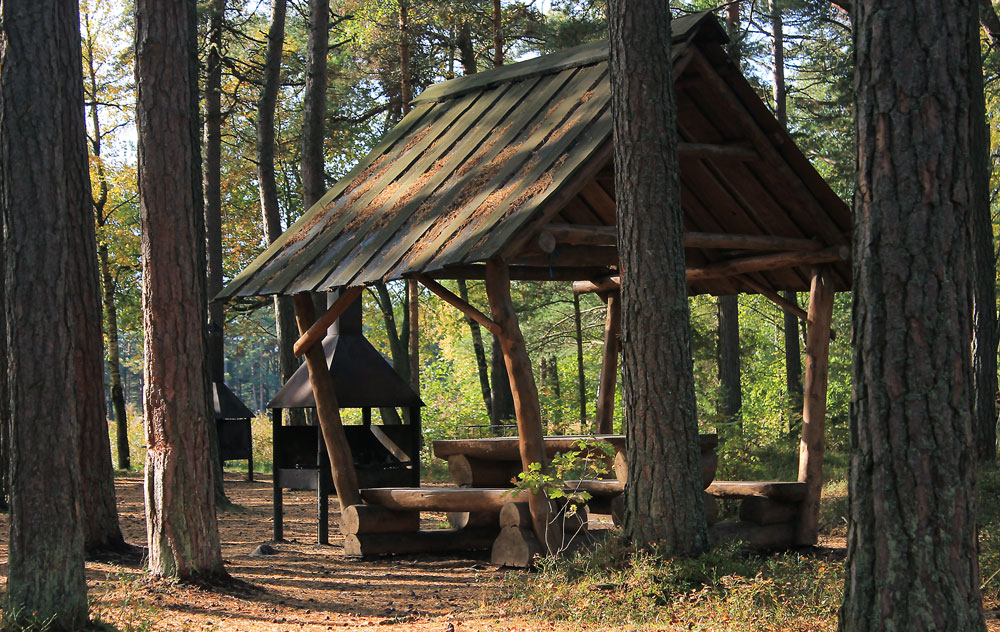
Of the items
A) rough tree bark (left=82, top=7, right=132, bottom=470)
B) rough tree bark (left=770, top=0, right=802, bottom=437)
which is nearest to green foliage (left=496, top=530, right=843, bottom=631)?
rough tree bark (left=770, top=0, right=802, bottom=437)

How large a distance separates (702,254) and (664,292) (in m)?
4.79

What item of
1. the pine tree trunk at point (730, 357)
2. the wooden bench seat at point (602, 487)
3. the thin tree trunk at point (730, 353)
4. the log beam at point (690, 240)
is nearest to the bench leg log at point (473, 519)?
the wooden bench seat at point (602, 487)

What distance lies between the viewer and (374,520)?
1070 cm

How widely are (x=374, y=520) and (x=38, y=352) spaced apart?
519 centimetres

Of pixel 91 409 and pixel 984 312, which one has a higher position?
pixel 984 312

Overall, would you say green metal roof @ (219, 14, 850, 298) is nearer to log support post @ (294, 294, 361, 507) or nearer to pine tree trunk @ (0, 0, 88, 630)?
log support post @ (294, 294, 361, 507)

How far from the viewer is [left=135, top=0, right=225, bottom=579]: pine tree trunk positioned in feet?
26.1

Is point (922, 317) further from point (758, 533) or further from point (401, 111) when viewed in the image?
point (401, 111)

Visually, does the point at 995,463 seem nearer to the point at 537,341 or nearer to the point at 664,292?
the point at 664,292

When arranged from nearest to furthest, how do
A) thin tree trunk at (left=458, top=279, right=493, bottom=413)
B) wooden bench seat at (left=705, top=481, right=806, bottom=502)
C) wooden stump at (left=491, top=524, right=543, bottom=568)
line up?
wooden stump at (left=491, top=524, right=543, bottom=568), wooden bench seat at (left=705, top=481, right=806, bottom=502), thin tree trunk at (left=458, top=279, right=493, bottom=413)

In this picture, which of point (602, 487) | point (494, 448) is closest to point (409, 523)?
point (494, 448)

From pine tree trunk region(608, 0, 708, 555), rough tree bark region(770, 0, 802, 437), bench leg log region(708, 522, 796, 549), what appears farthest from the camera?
rough tree bark region(770, 0, 802, 437)

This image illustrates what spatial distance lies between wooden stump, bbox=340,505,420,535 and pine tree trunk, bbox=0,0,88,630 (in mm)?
4594

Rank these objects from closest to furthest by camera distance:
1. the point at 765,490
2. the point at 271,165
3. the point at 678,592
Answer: the point at 678,592
the point at 765,490
the point at 271,165
